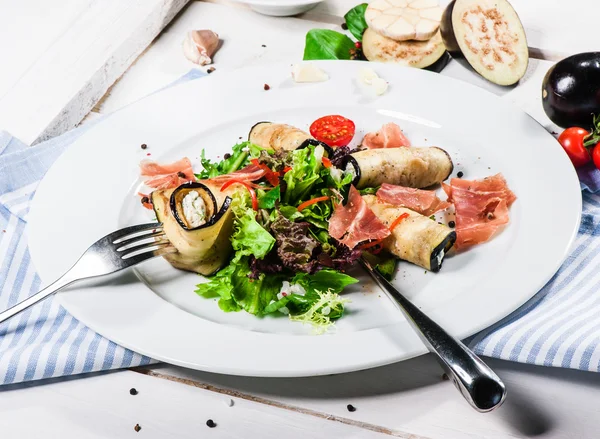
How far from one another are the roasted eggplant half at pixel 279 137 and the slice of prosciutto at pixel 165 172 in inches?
16.7

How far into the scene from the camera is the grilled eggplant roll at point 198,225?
3.40 metres

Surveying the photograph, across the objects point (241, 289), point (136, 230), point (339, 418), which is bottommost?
point (339, 418)

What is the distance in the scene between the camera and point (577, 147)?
418 cm

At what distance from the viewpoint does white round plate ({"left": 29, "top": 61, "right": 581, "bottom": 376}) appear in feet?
9.92

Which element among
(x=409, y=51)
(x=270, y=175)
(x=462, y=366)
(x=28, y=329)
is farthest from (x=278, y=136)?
(x=462, y=366)

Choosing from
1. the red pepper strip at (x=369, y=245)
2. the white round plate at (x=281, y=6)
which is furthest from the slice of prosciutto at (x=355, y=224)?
the white round plate at (x=281, y=6)

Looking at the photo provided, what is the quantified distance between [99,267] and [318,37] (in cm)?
282

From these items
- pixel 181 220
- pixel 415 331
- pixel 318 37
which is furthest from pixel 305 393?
pixel 318 37

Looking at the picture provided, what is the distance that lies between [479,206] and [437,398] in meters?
1.08

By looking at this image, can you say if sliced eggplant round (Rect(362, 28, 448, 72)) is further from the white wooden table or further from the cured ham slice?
the white wooden table

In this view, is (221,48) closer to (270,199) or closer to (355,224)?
(270,199)

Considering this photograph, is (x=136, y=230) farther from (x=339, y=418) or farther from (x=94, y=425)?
(x=339, y=418)

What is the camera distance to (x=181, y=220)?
3.42m

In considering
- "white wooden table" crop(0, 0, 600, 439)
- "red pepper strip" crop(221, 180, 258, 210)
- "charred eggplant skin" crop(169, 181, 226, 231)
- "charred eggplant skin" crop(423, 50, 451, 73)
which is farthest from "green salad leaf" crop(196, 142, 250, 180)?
"charred eggplant skin" crop(423, 50, 451, 73)
